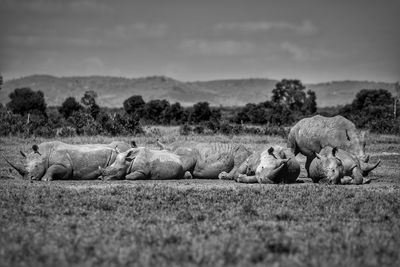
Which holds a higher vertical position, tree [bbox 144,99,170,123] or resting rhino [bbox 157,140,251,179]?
tree [bbox 144,99,170,123]

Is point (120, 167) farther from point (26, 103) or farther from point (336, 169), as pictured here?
point (26, 103)

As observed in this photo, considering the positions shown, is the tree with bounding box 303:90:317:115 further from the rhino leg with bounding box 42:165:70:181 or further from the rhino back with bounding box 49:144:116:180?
the rhino leg with bounding box 42:165:70:181

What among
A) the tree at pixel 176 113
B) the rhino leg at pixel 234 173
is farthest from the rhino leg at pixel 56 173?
the tree at pixel 176 113

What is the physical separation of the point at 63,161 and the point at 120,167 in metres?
1.89

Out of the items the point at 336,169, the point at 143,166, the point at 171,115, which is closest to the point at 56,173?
the point at 143,166

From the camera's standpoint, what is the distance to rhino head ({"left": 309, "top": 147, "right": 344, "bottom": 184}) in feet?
64.4

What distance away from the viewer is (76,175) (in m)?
20.4

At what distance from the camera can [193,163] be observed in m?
22.1

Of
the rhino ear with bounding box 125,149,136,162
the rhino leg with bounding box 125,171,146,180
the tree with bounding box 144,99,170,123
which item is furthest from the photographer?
the tree with bounding box 144,99,170,123

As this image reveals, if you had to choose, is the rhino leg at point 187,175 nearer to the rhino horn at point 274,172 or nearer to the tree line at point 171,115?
the rhino horn at point 274,172

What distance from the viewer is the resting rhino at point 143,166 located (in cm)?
2039

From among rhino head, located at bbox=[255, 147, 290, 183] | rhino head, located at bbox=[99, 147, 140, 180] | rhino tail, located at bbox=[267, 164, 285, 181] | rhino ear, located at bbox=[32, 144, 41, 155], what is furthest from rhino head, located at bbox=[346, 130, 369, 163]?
rhino ear, located at bbox=[32, 144, 41, 155]

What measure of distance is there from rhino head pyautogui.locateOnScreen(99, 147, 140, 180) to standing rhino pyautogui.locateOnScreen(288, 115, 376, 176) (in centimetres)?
702

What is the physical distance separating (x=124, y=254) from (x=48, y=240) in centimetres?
175
